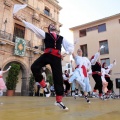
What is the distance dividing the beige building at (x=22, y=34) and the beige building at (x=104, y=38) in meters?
5.53

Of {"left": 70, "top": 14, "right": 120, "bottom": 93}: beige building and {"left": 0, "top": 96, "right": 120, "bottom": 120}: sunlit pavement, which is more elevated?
{"left": 70, "top": 14, "right": 120, "bottom": 93}: beige building

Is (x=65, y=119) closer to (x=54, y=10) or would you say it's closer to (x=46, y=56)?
(x=46, y=56)

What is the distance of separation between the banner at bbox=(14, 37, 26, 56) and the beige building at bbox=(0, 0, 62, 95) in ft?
1.04

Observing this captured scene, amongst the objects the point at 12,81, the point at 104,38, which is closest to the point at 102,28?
the point at 104,38

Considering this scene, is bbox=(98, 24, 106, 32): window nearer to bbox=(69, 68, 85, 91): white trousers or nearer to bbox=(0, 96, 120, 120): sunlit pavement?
bbox=(69, 68, 85, 91): white trousers

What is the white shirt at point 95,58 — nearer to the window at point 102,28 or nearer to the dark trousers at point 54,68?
the dark trousers at point 54,68

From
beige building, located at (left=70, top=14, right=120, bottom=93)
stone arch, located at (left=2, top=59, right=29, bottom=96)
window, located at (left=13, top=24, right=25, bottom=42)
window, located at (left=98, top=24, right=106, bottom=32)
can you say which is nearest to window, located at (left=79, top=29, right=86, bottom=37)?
beige building, located at (left=70, top=14, right=120, bottom=93)

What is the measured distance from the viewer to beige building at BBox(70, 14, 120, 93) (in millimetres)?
22094

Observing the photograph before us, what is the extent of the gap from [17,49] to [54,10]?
9.46m

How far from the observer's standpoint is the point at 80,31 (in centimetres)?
2581

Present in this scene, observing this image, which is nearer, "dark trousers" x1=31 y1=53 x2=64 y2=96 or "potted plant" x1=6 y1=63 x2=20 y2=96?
"dark trousers" x1=31 y1=53 x2=64 y2=96

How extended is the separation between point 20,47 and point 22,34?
2.55 m

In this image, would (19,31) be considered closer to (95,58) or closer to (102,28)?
(102,28)

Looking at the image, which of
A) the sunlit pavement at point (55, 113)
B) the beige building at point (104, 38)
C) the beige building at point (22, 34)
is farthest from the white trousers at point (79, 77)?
the beige building at point (104, 38)
